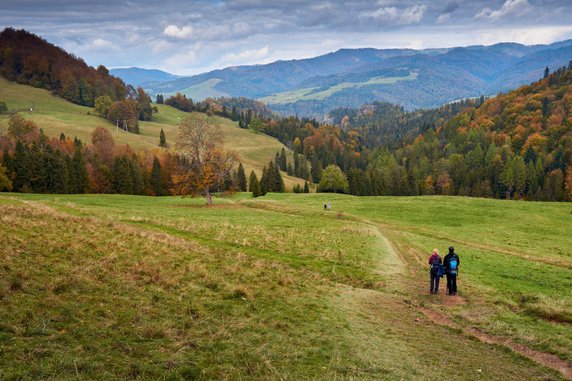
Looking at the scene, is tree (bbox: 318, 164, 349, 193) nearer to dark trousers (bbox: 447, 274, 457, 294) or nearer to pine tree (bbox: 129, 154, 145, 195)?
pine tree (bbox: 129, 154, 145, 195)

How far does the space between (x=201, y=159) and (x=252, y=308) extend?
48.3m

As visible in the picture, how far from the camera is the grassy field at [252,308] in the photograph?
1091 cm

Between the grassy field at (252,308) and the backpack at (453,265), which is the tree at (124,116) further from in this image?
the backpack at (453,265)

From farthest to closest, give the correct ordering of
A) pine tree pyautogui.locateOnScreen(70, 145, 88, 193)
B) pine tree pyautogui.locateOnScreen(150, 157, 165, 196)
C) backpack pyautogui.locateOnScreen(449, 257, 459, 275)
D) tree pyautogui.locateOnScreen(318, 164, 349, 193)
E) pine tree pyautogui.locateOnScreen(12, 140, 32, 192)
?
tree pyautogui.locateOnScreen(318, 164, 349, 193), pine tree pyautogui.locateOnScreen(150, 157, 165, 196), pine tree pyautogui.locateOnScreen(70, 145, 88, 193), pine tree pyautogui.locateOnScreen(12, 140, 32, 192), backpack pyautogui.locateOnScreen(449, 257, 459, 275)

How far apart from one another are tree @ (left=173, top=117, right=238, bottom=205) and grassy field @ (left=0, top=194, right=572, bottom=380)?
25752 millimetres

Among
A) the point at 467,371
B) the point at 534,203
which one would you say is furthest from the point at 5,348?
the point at 534,203

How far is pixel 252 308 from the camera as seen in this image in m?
16.7

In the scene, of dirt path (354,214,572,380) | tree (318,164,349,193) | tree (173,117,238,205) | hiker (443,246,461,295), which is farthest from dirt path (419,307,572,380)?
tree (318,164,349,193)

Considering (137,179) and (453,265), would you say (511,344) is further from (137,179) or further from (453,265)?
(137,179)

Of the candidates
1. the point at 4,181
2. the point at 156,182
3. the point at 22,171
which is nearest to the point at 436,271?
the point at 4,181

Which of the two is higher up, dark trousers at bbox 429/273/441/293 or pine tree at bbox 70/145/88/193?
pine tree at bbox 70/145/88/193

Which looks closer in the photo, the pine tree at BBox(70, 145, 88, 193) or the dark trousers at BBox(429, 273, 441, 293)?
the dark trousers at BBox(429, 273, 441, 293)

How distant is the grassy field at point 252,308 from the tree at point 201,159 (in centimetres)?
2575

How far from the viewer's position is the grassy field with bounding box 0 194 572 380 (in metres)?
10.9
